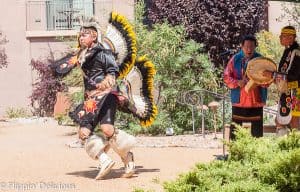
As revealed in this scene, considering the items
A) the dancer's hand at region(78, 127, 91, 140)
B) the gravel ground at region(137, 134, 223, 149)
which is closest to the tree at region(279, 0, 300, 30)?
the gravel ground at region(137, 134, 223, 149)

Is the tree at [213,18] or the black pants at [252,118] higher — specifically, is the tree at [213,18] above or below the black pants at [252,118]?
above

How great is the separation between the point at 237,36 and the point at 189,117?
10.2ft

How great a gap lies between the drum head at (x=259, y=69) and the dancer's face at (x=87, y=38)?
1808mm

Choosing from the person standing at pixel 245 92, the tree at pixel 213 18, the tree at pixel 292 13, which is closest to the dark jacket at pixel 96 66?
the person standing at pixel 245 92

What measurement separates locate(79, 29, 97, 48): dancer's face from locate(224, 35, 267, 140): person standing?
1.61 m

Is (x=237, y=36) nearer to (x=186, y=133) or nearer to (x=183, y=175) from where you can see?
(x=186, y=133)

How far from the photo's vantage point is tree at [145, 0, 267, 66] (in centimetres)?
1470

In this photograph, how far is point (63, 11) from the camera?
61.0 feet

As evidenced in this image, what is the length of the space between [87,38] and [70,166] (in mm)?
2095

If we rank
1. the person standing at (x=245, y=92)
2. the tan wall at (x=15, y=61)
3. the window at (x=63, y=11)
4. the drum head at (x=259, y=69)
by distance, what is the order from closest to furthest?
the drum head at (x=259, y=69) < the person standing at (x=245, y=92) < the tan wall at (x=15, y=61) < the window at (x=63, y=11)

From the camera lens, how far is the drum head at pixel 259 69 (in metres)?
7.70

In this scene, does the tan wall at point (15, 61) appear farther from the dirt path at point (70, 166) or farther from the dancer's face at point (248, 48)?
the dancer's face at point (248, 48)

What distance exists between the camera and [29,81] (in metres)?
18.1

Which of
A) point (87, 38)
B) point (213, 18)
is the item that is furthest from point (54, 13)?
point (87, 38)
